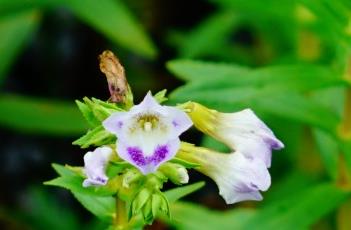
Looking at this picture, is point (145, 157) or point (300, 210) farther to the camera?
point (300, 210)

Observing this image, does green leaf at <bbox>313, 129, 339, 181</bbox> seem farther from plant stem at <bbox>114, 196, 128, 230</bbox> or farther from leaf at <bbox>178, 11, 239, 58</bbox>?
leaf at <bbox>178, 11, 239, 58</bbox>

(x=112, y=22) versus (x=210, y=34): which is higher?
(x=112, y=22)

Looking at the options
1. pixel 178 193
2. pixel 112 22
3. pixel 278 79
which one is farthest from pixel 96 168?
pixel 112 22

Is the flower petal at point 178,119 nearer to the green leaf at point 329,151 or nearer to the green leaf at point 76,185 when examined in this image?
the green leaf at point 76,185

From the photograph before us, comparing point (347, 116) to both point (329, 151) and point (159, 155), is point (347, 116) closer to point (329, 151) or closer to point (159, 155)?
point (329, 151)

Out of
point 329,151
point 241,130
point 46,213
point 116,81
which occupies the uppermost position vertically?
point 116,81

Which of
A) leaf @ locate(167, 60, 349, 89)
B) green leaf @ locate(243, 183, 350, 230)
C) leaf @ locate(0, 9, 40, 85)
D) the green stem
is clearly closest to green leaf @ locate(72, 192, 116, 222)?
leaf @ locate(167, 60, 349, 89)

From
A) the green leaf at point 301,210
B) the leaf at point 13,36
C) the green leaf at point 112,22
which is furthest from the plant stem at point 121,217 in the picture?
the leaf at point 13,36
